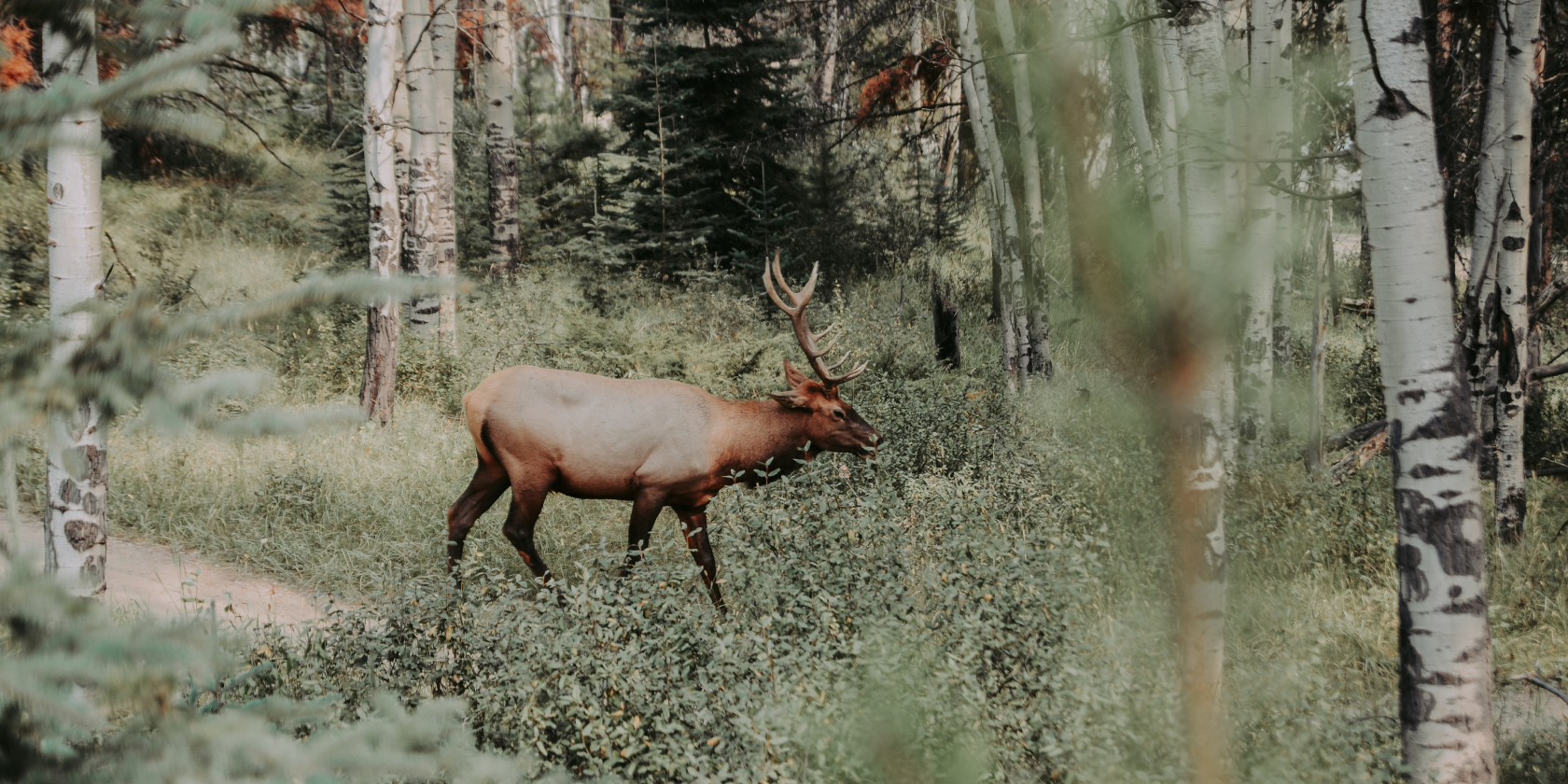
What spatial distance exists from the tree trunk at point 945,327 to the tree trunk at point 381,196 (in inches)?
251

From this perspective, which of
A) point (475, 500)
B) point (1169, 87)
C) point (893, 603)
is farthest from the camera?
point (1169, 87)

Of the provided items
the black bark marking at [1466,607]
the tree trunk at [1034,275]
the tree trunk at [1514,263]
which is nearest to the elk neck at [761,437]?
the black bark marking at [1466,607]

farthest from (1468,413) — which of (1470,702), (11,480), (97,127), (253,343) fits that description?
(253,343)

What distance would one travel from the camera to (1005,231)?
10.4 meters

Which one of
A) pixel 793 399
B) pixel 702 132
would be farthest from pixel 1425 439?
pixel 702 132

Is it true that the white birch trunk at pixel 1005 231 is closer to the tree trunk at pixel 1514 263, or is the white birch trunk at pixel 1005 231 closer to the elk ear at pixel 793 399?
the tree trunk at pixel 1514 263

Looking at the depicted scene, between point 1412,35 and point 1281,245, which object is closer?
point 1412,35

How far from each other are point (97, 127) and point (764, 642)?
3690mm

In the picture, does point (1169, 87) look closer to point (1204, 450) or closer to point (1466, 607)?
point (1204, 450)

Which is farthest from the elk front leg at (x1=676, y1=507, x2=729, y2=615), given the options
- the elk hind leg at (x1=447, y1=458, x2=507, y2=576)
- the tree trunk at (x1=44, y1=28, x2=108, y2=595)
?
the tree trunk at (x1=44, y1=28, x2=108, y2=595)

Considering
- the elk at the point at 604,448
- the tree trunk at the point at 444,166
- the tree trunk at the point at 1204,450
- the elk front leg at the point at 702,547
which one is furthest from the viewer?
the tree trunk at the point at 444,166

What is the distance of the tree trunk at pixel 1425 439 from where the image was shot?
10.0 ft

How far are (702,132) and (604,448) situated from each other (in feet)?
37.0

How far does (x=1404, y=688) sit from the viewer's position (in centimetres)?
317
